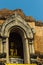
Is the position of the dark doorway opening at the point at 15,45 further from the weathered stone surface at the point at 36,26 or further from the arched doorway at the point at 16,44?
the weathered stone surface at the point at 36,26

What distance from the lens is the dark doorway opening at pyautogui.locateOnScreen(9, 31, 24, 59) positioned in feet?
72.4

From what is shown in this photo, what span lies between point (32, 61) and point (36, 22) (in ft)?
11.9

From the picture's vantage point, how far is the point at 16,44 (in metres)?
22.4

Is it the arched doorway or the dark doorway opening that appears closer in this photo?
the arched doorway

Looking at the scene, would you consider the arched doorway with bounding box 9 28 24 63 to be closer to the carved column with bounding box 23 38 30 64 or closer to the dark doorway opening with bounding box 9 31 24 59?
the dark doorway opening with bounding box 9 31 24 59

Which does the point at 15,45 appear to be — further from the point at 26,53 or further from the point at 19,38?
the point at 26,53

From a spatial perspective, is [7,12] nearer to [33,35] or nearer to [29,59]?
[33,35]

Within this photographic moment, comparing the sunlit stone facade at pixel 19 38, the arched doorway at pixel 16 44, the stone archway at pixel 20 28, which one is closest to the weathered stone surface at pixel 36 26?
the sunlit stone facade at pixel 19 38

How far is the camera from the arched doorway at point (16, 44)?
22.0 meters

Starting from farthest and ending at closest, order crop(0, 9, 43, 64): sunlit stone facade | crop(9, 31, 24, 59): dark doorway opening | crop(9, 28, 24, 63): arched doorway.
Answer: crop(9, 31, 24, 59): dark doorway opening < crop(9, 28, 24, 63): arched doorway < crop(0, 9, 43, 64): sunlit stone facade

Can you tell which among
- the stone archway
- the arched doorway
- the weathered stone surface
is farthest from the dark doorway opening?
the weathered stone surface

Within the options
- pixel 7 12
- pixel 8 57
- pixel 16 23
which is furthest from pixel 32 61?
pixel 7 12

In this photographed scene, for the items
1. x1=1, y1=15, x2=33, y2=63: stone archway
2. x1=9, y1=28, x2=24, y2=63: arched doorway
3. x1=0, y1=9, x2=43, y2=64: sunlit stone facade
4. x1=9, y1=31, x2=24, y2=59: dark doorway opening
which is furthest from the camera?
x1=9, y1=31, x2=24, y2=59: dark doorway opening

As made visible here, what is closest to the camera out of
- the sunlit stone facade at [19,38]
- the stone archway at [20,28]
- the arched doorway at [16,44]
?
the sunlit stone facade at [19,38]
